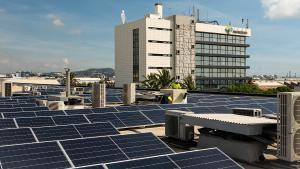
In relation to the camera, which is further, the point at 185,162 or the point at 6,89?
the point at 6,89

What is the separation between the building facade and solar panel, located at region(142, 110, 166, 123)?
8625 centimetres

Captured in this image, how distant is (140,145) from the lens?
13219 mm

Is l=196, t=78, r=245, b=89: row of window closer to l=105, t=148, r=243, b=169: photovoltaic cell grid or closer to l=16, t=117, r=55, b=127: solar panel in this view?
l=16, t=117, r=55, b=127: solar panel

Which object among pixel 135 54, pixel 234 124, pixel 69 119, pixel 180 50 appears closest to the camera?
pixel 234 124

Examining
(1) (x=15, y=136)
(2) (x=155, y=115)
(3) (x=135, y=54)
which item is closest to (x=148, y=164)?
(1) (x=15, y=136)

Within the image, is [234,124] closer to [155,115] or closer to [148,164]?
[148,164]

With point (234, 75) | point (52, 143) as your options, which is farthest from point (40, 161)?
point (234, 75)

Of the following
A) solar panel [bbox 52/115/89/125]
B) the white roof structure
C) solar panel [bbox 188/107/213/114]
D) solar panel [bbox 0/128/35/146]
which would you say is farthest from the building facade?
solar panel [bbox 0/128/35/146]

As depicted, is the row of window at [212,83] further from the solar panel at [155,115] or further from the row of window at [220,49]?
the solar panel at [155,115]

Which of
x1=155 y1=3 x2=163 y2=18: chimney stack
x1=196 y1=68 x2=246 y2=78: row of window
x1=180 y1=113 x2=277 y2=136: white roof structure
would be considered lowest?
x1=180 y1=113 x2=277 y2=136: white roof structure

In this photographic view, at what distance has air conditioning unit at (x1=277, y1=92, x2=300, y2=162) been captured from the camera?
13.1 metres

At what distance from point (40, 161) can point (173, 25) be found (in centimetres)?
10801

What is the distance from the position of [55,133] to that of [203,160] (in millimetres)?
8125

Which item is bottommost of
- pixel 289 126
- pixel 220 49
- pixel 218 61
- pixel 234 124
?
pixel 234 124
